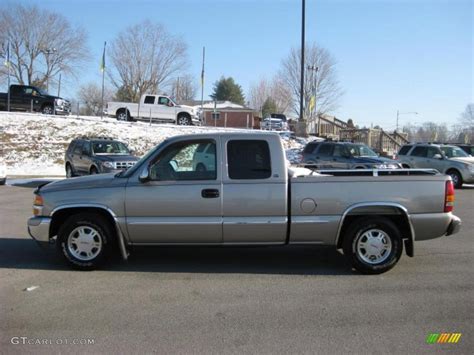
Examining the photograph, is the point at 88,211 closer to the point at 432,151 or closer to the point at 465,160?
the point at 465,160

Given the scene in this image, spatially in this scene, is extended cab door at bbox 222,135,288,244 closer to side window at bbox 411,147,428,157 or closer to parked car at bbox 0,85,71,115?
side window at bbox 411,147,428,157

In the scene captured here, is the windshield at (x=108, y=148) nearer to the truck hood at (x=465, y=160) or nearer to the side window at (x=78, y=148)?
the side window at (x=78, y=148)

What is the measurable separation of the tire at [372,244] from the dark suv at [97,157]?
1010 centimetres

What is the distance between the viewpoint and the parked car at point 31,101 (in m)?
31.8

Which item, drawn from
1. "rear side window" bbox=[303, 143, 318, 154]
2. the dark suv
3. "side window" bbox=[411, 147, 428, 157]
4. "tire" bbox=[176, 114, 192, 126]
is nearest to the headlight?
the dark suv

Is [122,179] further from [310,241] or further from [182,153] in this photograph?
[310,241]

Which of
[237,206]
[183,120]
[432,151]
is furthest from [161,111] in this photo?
[237,206]

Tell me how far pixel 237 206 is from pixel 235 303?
1267 millimetres

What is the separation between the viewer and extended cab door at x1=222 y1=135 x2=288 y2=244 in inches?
217

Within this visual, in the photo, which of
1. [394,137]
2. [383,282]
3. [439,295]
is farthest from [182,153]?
[394,137]

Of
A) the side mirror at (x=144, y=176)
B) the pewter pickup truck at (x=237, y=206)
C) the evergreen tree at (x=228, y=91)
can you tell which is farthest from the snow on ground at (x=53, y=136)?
the evergreen tree at (x=228, y=91)

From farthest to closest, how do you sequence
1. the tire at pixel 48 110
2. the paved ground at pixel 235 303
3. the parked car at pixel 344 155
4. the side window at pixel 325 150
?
the tire at pixel 48 110
the side window at pixel 325 150
the parked car at pixel 344 155
the paved ground at pixel 235 303

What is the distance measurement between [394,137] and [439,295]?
3383 cm

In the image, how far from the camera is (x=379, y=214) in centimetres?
562
